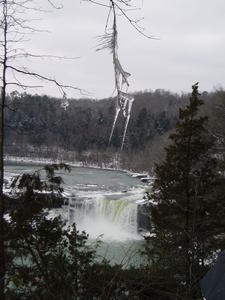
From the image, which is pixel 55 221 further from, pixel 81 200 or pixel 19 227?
pixel 81 200

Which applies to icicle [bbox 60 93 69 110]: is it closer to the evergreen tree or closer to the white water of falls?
the evergreen tree

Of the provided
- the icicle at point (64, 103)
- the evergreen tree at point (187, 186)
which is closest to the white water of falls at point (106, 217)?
the evergreen tree at point (187, 186)

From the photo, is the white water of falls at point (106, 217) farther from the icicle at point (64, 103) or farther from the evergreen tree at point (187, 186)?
the icicle at point (64, 103)

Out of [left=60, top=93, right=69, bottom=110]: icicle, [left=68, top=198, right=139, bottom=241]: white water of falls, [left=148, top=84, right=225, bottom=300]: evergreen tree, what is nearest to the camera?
[left=60, top=93, right=69, bottom=110]: icicle

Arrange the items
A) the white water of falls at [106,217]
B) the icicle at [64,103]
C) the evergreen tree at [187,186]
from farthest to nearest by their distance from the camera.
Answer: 1. the white water of falls at [106,217]
2. the evergreen tree at [187,186]
3. the icicle at [64,103]

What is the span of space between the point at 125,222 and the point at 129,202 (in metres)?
1.54

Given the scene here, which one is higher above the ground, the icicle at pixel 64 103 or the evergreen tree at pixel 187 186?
the icicle at pixel 64 103

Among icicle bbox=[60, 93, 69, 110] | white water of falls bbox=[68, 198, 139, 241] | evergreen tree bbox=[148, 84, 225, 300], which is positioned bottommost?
white water of falls bbox=[68, 198, 139, 241]

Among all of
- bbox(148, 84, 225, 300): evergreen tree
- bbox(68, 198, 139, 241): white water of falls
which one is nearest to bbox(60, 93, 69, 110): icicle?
bbox(148, 84, 225, 300): evergreen tree

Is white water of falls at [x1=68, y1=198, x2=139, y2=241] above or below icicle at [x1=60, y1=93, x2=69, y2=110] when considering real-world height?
below

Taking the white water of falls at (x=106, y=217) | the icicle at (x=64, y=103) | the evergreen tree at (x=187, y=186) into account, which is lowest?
the white water of falls at (x=106, y=217)

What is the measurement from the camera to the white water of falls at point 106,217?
88.9 feet

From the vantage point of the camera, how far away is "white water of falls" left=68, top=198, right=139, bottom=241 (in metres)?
27.1

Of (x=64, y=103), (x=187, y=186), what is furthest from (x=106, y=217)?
(x=64, y=103)
